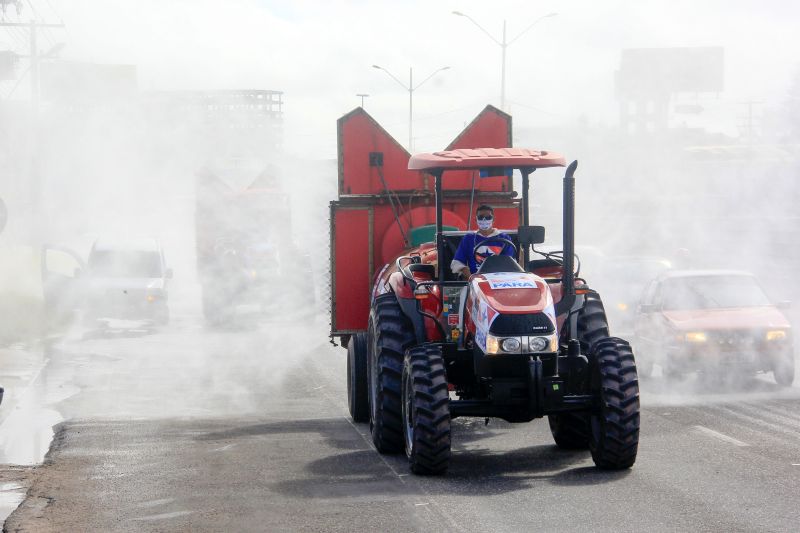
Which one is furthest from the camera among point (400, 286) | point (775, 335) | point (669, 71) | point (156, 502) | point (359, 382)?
point (669, 71)

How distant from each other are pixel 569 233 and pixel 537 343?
91 centimetres

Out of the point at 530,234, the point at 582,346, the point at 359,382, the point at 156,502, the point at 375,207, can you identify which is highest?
the point at 375,207

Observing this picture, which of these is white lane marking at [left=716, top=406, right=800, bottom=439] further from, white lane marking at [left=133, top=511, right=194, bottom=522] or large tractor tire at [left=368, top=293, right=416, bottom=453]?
white lane marking at [left=133, top=511, right=194, bottom=522]

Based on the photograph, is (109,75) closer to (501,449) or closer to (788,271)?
(788,271)

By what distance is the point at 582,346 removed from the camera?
1119cm

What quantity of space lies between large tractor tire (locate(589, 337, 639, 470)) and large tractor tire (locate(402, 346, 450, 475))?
116 cm

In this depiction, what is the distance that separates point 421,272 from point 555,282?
1231 mm

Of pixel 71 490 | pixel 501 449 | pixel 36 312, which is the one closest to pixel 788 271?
pixel 36 312

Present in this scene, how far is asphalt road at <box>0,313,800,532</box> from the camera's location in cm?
872

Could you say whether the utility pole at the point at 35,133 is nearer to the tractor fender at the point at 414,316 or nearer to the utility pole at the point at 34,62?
the utility pole at the point at 34,62

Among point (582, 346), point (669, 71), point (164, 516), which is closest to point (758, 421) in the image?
point (582, 346)

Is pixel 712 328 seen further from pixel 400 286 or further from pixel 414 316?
pixel 414 316

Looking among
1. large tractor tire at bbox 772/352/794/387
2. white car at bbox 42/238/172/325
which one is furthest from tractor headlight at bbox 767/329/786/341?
white car at bbox 42/238/172/325

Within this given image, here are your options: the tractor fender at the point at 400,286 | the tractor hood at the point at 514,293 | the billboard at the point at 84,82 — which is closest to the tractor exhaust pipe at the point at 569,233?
the tractor hood at the point at 514,293
